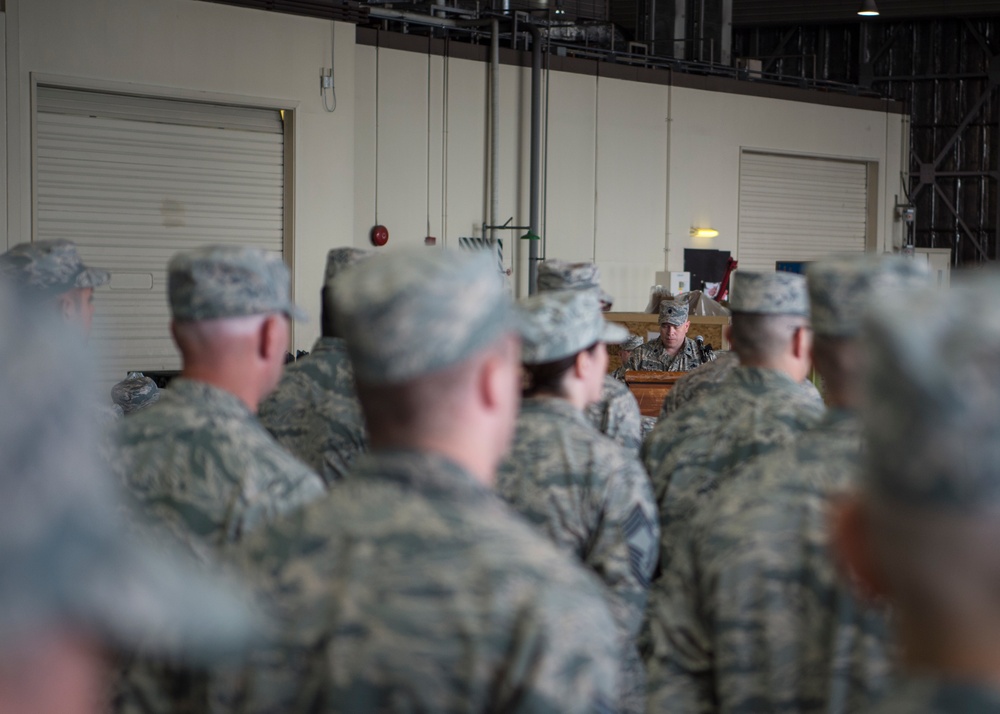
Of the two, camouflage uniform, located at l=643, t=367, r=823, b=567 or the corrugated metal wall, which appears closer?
camouflage uniform, located at l=643, t=367, r=823, b=567

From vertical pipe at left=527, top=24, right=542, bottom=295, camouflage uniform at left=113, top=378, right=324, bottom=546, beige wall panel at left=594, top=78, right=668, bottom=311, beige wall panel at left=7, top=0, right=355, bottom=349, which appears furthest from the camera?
beige wall panel at left=594, top=78, right=668, bottom=311

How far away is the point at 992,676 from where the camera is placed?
0.98m

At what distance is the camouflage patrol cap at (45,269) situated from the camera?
11.9 ft

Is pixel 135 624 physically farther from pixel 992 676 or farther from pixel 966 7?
pixel 966 7

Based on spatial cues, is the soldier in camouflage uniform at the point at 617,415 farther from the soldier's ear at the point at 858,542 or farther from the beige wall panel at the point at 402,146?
the beige wall panel at the point at 402,146

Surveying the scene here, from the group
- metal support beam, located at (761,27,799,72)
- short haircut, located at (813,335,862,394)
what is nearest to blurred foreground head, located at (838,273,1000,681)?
short haircut, located at (813,335,862,394)

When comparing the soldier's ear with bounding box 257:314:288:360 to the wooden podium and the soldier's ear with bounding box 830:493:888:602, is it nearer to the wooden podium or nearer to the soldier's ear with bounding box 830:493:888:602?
the soldier's ear with bounding box 830:493:888:602

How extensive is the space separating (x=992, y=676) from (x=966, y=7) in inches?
720

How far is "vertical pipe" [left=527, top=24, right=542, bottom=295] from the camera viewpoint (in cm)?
1354

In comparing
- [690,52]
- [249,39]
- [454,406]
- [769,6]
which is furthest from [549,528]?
[769,6]

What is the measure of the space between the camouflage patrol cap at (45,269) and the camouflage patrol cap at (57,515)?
287 cm

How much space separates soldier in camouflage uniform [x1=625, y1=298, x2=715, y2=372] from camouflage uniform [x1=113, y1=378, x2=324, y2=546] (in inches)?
243

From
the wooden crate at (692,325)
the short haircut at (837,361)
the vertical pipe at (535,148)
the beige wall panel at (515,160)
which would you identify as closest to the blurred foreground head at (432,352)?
the short haircut at (837,361)

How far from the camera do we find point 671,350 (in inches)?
332
